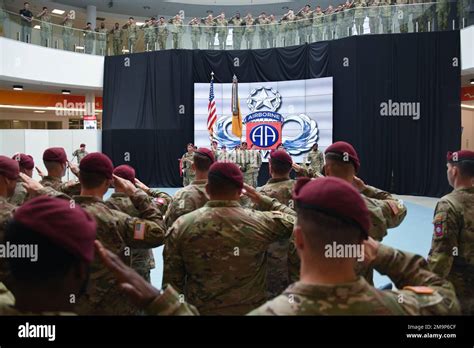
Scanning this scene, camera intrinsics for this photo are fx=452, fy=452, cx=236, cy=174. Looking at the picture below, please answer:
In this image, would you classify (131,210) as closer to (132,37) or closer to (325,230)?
(325,230)

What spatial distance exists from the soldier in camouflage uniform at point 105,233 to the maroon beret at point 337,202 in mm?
1398

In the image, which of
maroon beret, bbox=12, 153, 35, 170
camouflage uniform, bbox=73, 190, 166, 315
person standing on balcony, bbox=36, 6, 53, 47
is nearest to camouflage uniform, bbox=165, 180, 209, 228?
camouflage uniform, bbox=73, 190, 166, 315

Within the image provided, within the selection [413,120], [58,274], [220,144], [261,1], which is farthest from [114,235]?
[261,1]

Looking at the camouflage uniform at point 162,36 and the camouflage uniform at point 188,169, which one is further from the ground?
the camouflage uniform at point 162,36

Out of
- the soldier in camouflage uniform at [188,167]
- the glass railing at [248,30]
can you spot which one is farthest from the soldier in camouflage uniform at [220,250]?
the glass railing at [248,30]

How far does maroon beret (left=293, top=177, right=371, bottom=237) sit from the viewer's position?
137 cm

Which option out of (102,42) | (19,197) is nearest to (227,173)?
(19,197)

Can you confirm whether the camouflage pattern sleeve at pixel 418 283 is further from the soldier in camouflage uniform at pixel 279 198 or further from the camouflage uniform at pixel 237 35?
the camouflage uniform at pixel 237 35

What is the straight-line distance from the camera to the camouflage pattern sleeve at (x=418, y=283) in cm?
147

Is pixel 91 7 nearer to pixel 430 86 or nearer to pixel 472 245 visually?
pixel 430 86

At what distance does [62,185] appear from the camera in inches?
166

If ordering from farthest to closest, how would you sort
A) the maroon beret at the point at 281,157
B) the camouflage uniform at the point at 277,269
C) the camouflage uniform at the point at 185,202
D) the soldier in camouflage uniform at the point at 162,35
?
1. the soldier in camouflage uniform at the point at 162,35
2. the maroon beret at the point at 281,157
3. the camouflage uniform at the point at 185,202
4. the camouflage uniform at the point at 277,269

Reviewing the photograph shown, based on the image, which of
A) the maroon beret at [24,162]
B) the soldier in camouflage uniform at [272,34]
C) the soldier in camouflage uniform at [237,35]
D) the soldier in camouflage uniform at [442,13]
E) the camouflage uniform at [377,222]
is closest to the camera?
the camouflage uniform at [377,222]

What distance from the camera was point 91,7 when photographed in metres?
21.2
